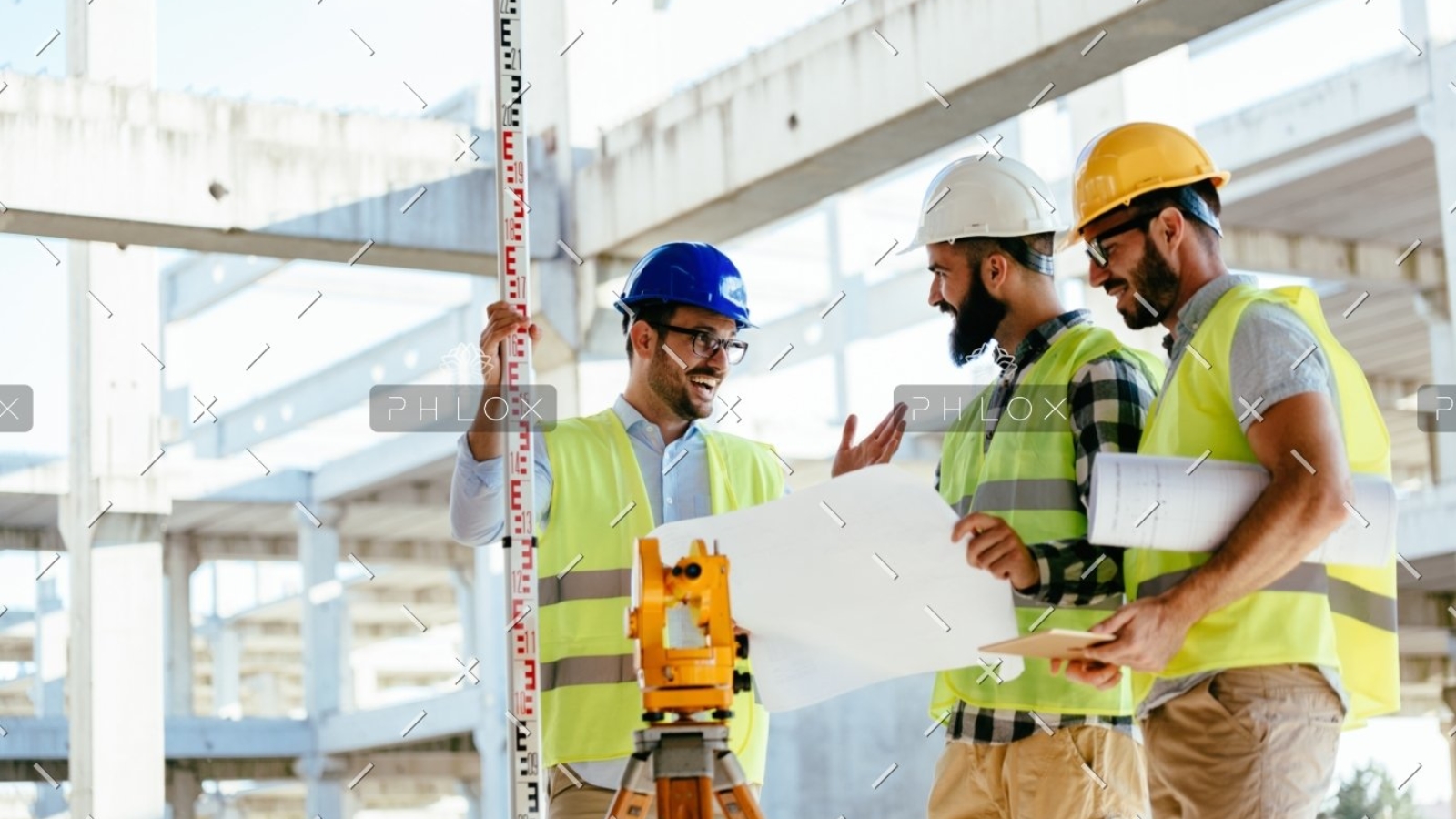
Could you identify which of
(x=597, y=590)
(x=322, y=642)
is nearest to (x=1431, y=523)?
(x=597, y=590)

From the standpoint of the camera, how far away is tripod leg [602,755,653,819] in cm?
277

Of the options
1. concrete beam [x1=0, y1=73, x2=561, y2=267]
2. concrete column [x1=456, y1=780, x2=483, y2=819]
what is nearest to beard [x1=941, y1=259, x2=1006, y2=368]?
concrete beam [x1=0, y1=73, x2=561, y2=267]

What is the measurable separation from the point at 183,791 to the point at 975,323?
2209cm

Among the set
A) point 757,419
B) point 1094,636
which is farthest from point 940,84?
point 757,419

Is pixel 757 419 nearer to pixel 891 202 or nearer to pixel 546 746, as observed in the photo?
pixel 891 202

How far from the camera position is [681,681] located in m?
2.70

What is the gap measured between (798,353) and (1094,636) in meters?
18.9

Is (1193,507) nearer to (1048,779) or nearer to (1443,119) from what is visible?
(1048,779)

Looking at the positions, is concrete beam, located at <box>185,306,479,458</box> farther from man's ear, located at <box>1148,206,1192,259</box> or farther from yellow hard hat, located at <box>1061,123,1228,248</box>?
man's ear, located at <box>1148,206,1192,259</box>

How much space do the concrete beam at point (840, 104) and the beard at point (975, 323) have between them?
3.33m

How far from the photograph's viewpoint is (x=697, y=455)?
3.97m

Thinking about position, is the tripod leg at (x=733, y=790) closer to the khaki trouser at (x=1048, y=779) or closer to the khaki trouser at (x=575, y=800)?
the khaki trouser at (x=1048, y=779)

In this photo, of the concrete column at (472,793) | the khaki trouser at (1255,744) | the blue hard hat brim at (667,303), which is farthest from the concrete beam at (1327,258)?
the concrete column at (472,793)

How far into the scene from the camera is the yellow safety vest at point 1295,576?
284cm
